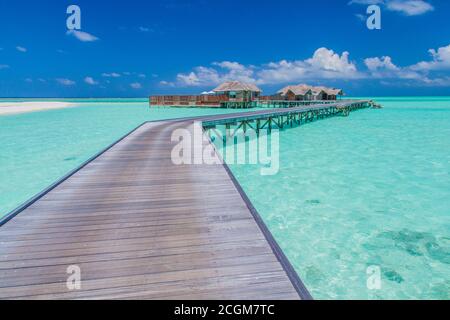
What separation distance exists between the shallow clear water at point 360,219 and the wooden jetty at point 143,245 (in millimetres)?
1709

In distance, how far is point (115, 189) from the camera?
4.98 m

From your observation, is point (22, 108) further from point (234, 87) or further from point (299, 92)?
point (299, 92)

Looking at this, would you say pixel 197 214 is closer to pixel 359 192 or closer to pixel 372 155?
pixel 359 192

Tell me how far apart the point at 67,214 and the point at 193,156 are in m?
3.79

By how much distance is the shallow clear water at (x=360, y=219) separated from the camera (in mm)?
4258

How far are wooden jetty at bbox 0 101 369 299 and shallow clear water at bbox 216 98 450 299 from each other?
5.61 feet

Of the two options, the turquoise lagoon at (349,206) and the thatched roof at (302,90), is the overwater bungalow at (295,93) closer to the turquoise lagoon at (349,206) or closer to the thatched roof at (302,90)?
the thatched roof at (302,90)

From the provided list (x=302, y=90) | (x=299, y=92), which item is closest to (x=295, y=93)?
(x=299, y=92)

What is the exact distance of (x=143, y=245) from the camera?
311 centimetres

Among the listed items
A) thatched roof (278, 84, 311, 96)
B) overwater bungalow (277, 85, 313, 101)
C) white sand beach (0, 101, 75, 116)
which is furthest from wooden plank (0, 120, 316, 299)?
overwater bungalow (277, 85, 313, 101)

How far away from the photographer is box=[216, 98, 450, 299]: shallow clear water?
4258 mm

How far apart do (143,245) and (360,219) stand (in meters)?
4.91

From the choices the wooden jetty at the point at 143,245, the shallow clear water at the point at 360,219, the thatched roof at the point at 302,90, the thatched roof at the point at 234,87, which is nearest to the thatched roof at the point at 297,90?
the thatched roof at the point at 302,90

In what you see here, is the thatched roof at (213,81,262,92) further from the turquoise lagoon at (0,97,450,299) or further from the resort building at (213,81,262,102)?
the turquoise lagoon at (0,97,450,299)
